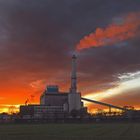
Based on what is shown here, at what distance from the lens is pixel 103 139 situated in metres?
42.0

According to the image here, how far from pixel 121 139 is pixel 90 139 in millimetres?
3913

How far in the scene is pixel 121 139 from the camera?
4275 cm

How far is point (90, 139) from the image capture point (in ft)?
136

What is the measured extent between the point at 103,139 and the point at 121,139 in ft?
7.61

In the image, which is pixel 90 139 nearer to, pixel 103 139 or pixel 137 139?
pixel 103 139

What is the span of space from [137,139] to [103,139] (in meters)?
3.99

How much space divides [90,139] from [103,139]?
62.7 inches

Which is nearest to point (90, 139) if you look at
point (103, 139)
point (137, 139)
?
point (103, 139)

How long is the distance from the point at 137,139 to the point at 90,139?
555 cm

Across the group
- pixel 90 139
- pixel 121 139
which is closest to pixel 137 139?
pixel 121 139

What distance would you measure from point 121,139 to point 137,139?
1847 mm

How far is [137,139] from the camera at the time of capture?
42.3 meters

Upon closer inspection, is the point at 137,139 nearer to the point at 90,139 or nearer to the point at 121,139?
the point at 121,139
